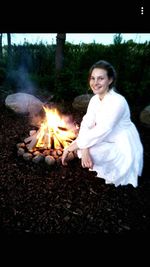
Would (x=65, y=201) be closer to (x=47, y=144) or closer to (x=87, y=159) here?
(x=87, y=159)

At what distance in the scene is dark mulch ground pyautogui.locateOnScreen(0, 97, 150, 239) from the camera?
3.36m

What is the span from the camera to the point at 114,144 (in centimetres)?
390

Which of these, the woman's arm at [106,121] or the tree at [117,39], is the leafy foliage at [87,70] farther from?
the woman's arm at [106,121]

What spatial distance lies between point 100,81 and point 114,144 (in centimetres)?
89

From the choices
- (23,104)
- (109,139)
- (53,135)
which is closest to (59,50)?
(23,104)

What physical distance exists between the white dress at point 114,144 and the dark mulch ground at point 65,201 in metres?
0.21

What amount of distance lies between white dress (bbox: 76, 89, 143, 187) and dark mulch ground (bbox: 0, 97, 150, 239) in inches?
8.2

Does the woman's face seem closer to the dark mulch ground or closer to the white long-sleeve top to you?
the white long-sleeve top

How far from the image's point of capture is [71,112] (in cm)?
698

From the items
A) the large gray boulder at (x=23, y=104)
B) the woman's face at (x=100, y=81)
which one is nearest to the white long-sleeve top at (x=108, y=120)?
the woman's face at (x=100, y=81)

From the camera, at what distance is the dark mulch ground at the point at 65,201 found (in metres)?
3.36

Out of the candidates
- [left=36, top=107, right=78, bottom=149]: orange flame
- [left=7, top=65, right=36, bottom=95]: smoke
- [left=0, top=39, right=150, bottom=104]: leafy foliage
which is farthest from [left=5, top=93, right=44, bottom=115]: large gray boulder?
[left=36, top=107, right=78, bottom=149]: orange flame
